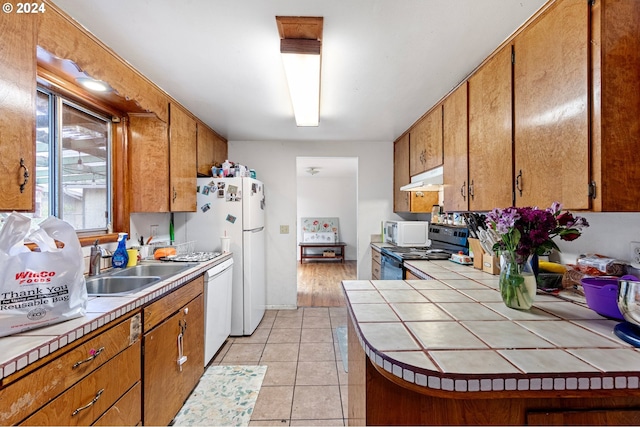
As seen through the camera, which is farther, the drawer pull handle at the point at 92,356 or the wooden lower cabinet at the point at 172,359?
the wooden lower cabinet at the point at 172,359

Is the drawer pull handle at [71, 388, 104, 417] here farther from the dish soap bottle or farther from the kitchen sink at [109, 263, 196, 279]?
the dish soap bottle

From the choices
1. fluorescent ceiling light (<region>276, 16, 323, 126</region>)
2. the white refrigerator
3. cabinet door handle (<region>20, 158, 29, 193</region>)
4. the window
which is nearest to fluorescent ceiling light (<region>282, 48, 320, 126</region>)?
fluorescent ceiling light (<region>276, 16, 323, 126</region>)

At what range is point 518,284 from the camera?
1.07m

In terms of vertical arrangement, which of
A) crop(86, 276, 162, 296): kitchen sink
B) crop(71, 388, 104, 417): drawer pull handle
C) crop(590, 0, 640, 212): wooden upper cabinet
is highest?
crop(590, 0, 640, 212): wooden upper cabinet

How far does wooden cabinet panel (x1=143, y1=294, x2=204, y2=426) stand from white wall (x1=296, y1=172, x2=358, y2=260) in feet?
16.5

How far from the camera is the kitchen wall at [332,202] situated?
6.98 meters

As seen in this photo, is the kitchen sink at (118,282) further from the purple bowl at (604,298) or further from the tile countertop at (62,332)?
the purple bowl at (604,298)

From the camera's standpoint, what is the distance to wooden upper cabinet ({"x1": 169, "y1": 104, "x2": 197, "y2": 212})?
7.31ft

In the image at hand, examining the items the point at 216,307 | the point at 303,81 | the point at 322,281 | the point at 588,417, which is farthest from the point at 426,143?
the point at 322,281

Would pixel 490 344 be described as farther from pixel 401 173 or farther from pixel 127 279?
pixel 401 173

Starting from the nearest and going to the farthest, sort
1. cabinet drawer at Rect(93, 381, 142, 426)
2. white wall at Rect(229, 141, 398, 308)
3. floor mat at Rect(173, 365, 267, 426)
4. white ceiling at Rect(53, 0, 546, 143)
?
1. cabinet drawer at Rect(93, 381, 142, 426)
2. white ceiling at Rect(53, 0, 546, 143)
3. floor mat at Rect(173, 365, 267, 426)
4. white wall at Rect(229, 141, 398, 308)

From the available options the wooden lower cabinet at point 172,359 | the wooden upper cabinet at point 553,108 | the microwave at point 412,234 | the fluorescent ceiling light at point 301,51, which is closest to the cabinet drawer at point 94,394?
the wooden lower cabinet at point 172,359

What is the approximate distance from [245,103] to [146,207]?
3.86ft

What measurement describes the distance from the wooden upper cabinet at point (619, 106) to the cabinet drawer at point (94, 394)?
6.64ft
